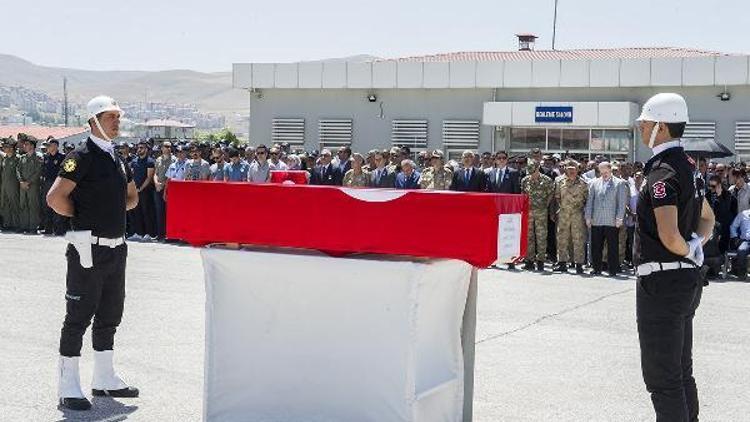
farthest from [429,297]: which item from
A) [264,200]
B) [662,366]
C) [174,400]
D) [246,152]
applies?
[246,152]

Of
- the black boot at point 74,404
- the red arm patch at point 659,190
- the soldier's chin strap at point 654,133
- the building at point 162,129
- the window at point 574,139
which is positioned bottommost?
the black boot at point 74,404

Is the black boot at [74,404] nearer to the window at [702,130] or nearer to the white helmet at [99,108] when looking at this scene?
the white helmet at [99,108]

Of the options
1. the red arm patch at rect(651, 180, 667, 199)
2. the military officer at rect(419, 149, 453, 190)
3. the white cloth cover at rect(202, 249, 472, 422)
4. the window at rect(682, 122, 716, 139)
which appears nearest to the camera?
the white cloth cover at rect(202, 249, 472, 422)

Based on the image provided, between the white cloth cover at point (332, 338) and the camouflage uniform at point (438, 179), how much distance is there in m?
11.5

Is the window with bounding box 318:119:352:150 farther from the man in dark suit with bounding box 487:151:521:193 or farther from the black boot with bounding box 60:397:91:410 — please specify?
the black boot with bounding box 60:397:91:410

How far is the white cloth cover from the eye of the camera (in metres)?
4.58

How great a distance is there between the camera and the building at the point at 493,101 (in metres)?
25.9

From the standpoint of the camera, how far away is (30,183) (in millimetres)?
20812

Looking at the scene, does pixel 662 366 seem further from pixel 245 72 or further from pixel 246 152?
pixel 245 72

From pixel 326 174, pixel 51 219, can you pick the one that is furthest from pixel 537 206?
pixel 51 219

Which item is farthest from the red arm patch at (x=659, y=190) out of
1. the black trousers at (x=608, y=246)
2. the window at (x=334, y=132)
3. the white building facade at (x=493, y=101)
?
the window at (x=334, y=132)

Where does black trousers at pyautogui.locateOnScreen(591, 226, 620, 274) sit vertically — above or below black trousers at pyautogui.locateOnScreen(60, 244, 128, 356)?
below

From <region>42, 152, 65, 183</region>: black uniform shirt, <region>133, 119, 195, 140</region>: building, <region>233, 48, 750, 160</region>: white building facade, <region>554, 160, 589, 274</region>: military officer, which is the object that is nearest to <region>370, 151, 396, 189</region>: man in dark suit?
<region>554, 160, 589, 274</region>: military officer

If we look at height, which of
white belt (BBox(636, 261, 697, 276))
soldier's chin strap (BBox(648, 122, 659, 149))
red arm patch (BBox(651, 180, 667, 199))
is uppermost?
soldier's chin strap (BBox(648, 122, 659, 149))
